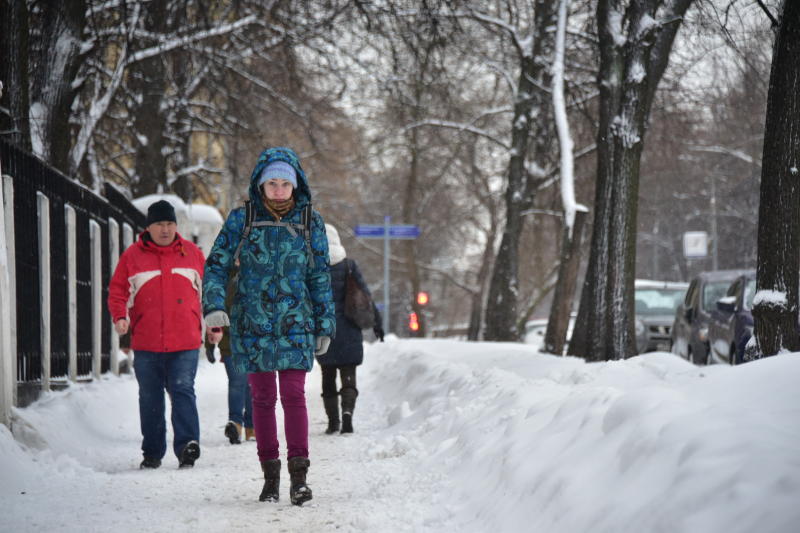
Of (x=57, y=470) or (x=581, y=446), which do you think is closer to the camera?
(x=581, y=446)

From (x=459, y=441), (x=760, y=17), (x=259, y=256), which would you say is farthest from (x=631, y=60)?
(x=259, y=256)

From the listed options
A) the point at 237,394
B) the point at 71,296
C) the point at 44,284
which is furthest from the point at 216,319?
the point at 71,296

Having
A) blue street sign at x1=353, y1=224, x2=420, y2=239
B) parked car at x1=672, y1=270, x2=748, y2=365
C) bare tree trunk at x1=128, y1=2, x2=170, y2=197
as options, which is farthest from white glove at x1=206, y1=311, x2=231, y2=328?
blue street sign at x1=353, y1=224, x2=420, y2=239

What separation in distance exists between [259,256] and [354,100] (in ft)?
51.2

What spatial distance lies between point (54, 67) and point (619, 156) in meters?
6.35

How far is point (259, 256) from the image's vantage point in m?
5.38

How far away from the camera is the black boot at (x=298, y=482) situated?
5.23 meters

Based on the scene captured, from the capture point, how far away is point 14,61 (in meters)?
9.39

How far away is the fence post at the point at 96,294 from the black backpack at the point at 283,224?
547cm

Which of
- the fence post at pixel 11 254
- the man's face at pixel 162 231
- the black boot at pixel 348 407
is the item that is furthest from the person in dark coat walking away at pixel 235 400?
the fence post at pixel 11 254

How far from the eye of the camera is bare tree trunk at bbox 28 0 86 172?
10.4 m

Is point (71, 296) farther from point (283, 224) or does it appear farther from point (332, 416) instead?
point (283, 224)

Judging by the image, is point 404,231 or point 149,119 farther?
point 404,231

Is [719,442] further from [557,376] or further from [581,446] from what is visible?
[557,376]
